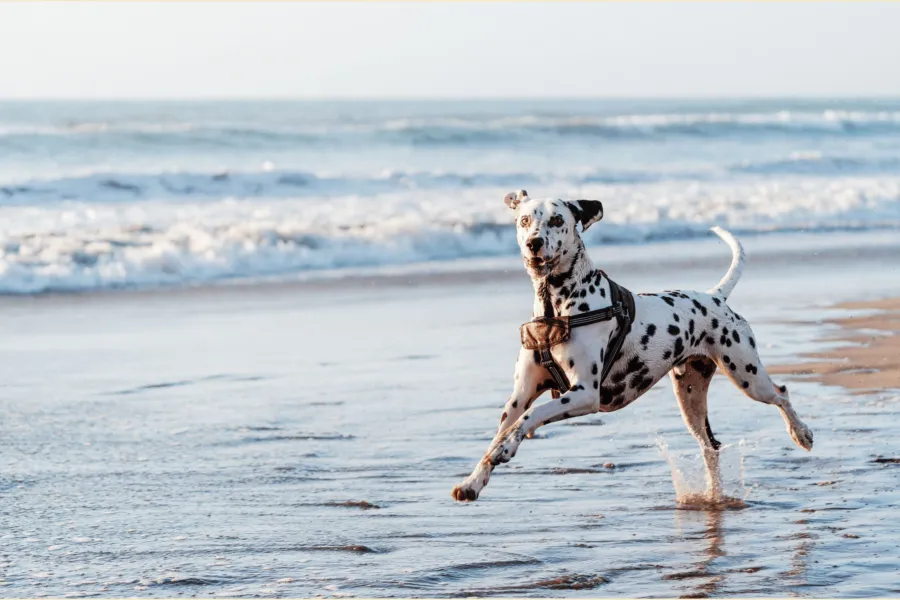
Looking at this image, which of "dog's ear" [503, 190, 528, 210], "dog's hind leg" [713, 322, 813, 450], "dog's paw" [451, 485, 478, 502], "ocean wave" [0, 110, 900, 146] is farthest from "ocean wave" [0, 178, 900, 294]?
"ocean wave" [0, 110, 900, 146]

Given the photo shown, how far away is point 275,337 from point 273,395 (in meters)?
2.18

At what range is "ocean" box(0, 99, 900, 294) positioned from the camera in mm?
16594

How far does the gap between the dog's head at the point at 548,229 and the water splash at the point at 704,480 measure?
1.46m

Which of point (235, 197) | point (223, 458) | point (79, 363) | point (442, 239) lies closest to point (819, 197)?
point (442, 239)

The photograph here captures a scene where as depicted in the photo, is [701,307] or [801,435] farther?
[801,435]

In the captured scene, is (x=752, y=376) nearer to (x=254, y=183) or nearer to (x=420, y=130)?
(x=254, y=183)

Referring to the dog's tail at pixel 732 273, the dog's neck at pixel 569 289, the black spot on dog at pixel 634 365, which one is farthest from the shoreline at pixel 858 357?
the dog's neck at pixel 569 289

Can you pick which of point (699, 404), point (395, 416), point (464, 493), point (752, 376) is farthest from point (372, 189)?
point (464, 493)

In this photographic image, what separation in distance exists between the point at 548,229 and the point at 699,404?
63.6 inches

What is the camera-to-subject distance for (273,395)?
928 centimetres

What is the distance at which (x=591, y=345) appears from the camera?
5879 mm

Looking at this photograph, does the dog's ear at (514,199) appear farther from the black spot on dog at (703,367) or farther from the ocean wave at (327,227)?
the ocean wave at (327,227)

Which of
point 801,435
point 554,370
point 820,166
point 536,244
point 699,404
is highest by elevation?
point 820,166

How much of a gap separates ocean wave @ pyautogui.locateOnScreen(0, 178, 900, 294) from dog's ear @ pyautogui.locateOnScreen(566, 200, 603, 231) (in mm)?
9817
